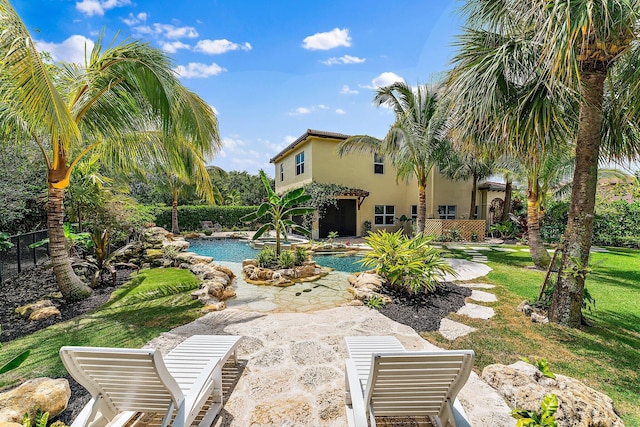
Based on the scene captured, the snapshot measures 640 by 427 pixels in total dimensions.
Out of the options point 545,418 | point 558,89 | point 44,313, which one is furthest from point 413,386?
point 44,313

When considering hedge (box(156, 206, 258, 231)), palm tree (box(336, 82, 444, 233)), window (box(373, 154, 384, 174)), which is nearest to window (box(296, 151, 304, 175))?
window (box(373, 154, 384, 174))

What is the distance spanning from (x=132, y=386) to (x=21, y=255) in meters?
9.46

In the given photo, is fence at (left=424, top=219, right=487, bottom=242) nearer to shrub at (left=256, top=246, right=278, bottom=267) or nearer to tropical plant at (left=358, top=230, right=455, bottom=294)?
tropical plant at (left=358, top=230, right=455, bottom=294)

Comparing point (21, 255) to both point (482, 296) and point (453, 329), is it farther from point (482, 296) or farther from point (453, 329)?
point (482, 296)

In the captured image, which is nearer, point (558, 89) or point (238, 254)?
point (558, 89)

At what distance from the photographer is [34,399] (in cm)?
Answer: 297

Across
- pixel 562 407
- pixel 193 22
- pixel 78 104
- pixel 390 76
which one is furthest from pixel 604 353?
pixel 390 76

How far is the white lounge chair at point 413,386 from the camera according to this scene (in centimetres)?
237

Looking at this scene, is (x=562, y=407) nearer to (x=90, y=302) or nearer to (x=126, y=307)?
(x=126, y=307)

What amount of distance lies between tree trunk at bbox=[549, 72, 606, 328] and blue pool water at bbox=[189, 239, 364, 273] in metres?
6.80

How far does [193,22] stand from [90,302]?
9190 mm

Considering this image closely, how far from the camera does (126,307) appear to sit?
6.53 meters

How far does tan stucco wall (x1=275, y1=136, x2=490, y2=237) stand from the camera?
2027 cm

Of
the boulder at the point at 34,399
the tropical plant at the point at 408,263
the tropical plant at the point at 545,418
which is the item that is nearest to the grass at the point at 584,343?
the tropical plant at the point at 545,418
